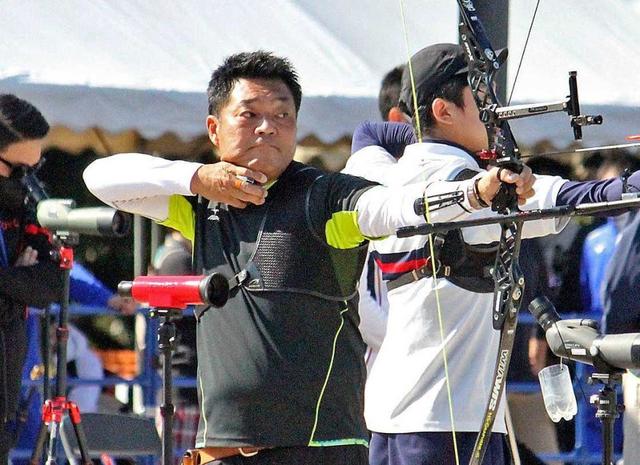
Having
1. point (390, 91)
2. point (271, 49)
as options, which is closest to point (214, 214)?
point (390, 91)

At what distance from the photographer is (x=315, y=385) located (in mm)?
3416

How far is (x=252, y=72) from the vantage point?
146 inches

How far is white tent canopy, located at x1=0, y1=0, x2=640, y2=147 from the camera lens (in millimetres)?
7062

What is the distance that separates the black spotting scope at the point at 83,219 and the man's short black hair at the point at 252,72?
58 centimetres

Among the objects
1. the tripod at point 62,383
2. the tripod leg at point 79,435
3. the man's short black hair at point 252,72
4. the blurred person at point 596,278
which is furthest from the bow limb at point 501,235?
the blurred person at point 596,278

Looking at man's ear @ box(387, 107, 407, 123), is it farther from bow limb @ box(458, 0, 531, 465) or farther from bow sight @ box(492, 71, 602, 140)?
bow sight @ box(492, 71, 602, 140)

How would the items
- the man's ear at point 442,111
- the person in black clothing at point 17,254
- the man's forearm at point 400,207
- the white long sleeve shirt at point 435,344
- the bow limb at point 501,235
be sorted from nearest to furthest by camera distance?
1. the man's forearm at point 400,207
2. the bow limb at point 501,235
3. the white long sleeve shirt at point 435,344
4. the man's ear at point 442,111
5. the person in black clothing at point 17,254

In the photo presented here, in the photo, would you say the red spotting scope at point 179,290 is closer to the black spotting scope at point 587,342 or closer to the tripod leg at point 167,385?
the tripod leg at point 167,385

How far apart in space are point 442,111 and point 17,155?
1812 mm

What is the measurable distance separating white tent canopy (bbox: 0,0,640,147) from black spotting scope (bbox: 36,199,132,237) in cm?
235

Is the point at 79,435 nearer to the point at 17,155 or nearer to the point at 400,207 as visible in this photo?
the point at 17,155

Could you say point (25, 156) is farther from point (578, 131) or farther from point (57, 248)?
point (578, 131)

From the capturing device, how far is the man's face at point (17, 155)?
17.5 ft

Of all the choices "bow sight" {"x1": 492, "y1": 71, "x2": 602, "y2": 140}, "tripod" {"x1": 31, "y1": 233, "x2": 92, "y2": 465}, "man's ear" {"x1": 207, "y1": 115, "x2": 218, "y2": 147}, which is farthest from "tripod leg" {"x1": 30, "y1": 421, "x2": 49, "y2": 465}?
"bow sight" {"x1": 492, "y1": 71, "x2": 602, "y2": 140}
